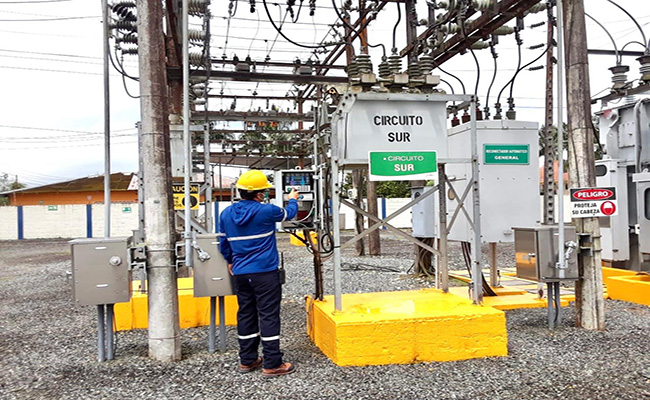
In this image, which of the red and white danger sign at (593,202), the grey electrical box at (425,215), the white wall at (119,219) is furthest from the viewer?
the white wall at (119,219)

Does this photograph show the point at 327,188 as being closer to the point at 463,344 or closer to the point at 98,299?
the point at 463,344

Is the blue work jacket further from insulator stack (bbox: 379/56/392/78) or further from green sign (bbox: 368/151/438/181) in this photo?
insulator stack (bbox: 379/56/392/78)

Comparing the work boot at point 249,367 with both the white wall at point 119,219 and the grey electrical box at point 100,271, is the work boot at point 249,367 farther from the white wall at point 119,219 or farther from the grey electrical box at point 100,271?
the white wall at point 119,219

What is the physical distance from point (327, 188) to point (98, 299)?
2479mm

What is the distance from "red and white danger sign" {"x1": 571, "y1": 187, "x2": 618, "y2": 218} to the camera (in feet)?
19.7

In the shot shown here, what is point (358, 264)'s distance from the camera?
12953 mm

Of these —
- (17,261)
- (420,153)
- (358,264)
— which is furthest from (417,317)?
(17,261)

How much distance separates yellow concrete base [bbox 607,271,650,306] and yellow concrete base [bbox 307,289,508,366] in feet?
11.5

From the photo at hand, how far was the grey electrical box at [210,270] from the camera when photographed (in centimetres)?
545

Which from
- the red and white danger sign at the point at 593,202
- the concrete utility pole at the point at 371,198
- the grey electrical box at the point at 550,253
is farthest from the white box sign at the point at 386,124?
the concrete utility pole at the point at 371,198

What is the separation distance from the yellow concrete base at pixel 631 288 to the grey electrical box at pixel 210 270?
5668 mm

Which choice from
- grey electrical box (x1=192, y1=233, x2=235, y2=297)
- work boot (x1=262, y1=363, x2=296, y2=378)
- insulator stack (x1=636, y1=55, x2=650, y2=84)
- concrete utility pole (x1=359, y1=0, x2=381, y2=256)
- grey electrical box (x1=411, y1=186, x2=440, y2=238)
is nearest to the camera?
work boot (x1=262, y1=363, x2=296, y2=378)

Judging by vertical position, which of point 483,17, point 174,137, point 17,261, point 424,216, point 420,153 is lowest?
point 17,261

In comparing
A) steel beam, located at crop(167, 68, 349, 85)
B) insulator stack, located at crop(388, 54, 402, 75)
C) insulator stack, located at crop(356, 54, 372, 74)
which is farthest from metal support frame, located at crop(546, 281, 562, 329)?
steel beam, located at crop(167, 68, 349, 85)
